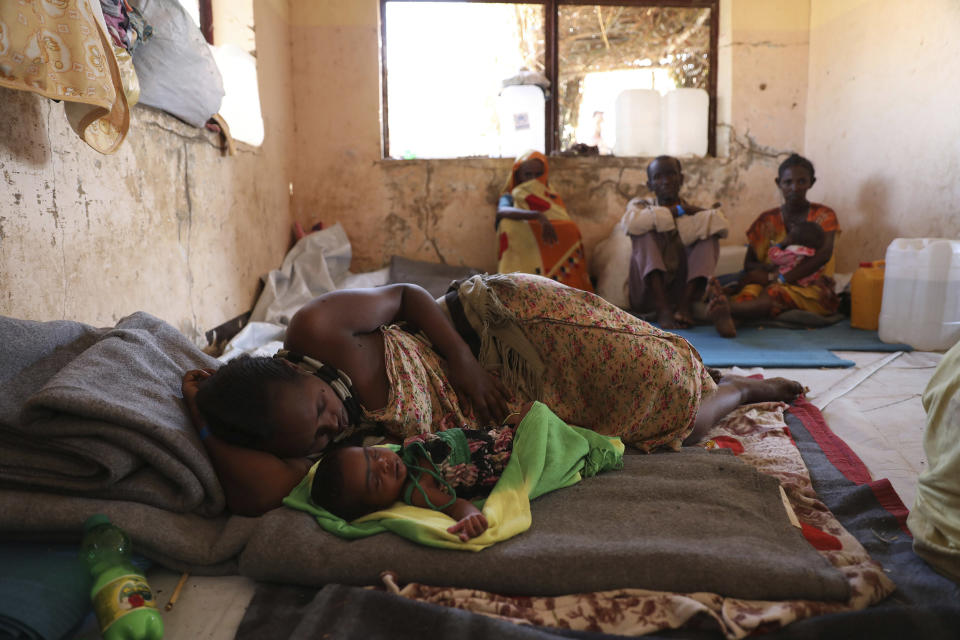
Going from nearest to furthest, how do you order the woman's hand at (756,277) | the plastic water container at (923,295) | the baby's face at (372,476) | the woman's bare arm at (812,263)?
the baby's face at (372,476), the plastic water container at (923,295), the woman's bare arm at (812,263), the woman's hand at (756,277)

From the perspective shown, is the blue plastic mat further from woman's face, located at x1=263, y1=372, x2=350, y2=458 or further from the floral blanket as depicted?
woman's face, located at x1=263, y1=372, x2=350, y2=458

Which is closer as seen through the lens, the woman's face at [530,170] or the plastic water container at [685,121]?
the woman's face at [530,170]

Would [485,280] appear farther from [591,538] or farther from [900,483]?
[900,483]

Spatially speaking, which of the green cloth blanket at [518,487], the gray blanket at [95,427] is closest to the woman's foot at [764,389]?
the green cloth blanket at [518,487]

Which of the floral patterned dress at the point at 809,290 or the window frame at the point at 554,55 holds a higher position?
the window frame at the point at 554,55

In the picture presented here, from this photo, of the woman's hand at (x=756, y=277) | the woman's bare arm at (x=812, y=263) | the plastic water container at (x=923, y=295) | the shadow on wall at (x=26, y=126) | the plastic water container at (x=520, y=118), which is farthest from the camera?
the plastic water container at (x=520, y=118)

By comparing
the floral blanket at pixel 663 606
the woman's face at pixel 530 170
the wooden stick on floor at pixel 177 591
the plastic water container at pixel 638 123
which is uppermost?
the plastic water container at pixel 638 123

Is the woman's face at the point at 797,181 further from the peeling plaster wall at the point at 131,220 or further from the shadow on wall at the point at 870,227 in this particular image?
the peeling plaster wall at the point at 131,220

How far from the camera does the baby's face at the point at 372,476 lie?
1.21 m

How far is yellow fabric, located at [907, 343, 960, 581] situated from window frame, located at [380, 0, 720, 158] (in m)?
4.05

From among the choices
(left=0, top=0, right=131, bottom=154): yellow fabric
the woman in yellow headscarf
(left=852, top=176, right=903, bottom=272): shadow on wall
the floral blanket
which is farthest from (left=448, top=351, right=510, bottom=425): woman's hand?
(left=852, top=176, right=903, bottom=272): shadow on wall

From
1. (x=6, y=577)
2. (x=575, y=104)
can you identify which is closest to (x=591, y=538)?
(x=6, y=577)

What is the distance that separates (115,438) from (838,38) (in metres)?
5.31

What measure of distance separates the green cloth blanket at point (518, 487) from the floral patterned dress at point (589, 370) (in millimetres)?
139
